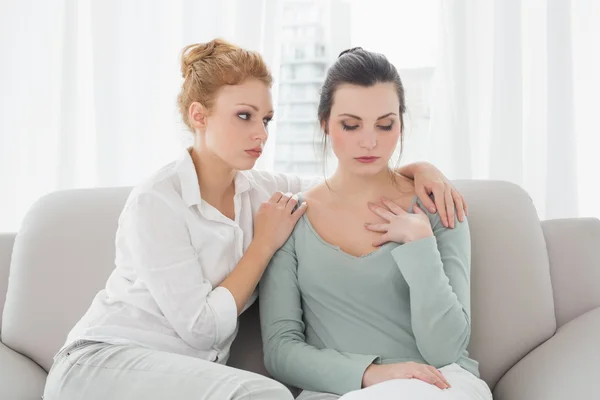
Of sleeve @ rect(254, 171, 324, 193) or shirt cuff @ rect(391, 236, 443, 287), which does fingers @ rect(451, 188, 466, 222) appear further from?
sleeve @ rect(254, 171, 324, 193)

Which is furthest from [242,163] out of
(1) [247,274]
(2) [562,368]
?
(2) [562,368]

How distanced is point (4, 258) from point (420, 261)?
1187 millimetres

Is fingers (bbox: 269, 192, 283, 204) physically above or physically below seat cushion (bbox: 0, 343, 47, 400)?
above

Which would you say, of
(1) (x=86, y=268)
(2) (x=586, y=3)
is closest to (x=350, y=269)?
(1) (x=86, y=268)

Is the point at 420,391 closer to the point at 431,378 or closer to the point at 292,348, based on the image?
the point at 431,378

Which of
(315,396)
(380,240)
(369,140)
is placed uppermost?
(369,140)

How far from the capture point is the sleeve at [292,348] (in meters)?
1.50

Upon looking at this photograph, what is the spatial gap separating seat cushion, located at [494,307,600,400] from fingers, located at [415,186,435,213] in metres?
0.42

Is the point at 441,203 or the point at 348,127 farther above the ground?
the point at 348,127

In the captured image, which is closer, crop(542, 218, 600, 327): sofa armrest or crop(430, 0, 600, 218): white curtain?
crop(542, 218, 600, 327): sofa armrest

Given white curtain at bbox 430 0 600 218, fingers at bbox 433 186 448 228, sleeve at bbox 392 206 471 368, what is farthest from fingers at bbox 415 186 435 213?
white curtain at bbox 430 0 600 218

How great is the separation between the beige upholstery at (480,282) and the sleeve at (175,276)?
297 mm

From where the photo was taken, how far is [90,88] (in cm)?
269

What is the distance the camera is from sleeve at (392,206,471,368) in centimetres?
148
